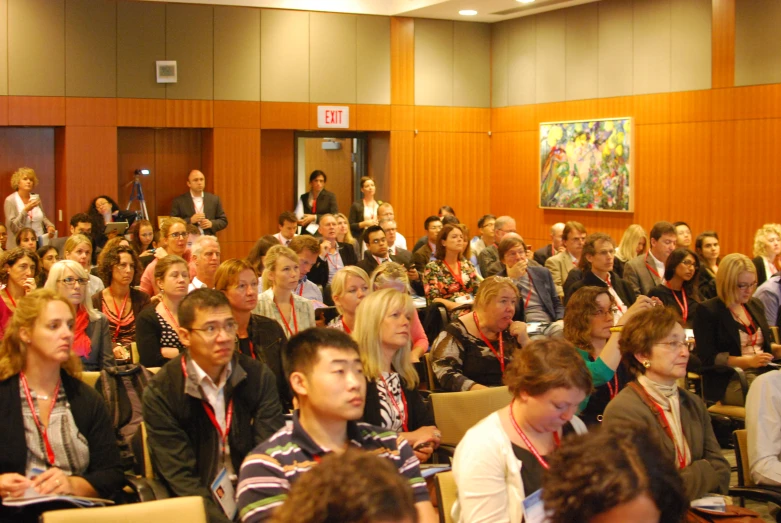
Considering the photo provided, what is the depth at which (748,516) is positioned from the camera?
3371 millimetres

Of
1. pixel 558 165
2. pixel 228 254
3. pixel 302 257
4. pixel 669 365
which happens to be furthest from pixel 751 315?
pixel 228 254

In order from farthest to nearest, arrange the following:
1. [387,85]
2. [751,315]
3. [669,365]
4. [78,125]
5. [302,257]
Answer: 1. [387,85]
2. [78,125]
3. [302,257]
4. [751,315]
5. [669,365]

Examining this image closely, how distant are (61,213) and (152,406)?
30.2 ft

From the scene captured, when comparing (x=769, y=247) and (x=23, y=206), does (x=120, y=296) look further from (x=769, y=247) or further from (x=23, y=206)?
(x=769, y=247)

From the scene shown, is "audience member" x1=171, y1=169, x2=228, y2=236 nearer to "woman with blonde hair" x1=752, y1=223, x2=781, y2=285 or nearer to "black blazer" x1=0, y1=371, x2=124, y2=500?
"woman with blonde hair" x1=752, y1=223, x2=781, y2=285

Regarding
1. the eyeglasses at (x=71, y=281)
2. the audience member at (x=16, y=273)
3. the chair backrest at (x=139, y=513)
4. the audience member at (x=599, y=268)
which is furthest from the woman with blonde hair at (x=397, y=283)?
the chair backrest at (x=139, y=513)

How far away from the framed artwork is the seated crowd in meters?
4.99

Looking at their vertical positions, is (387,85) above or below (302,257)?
above

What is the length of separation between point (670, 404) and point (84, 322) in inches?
132

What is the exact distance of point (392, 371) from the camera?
425cm

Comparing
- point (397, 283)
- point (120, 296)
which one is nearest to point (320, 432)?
point (397, 283)

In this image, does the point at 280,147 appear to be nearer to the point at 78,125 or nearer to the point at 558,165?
the point at 78,125

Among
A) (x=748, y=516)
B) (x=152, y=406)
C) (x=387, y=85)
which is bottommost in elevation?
(x=748, y=516)

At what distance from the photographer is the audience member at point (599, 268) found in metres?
7.32
